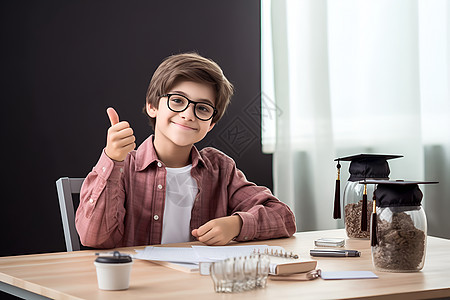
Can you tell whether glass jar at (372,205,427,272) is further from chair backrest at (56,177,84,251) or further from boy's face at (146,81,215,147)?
chair backrest at (56,177,84,251)

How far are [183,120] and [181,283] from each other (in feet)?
2.15

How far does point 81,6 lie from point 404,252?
1708 mm

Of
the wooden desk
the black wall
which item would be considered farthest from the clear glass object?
the black wall

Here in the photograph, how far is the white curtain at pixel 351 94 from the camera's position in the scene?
288 centimetres

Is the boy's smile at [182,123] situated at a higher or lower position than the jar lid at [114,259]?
higher

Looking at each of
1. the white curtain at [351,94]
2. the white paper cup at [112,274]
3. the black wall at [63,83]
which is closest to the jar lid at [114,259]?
the white paper cup at [112,274]

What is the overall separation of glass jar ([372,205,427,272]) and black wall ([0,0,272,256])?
4.88 ft

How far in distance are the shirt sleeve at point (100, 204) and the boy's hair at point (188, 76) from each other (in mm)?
335

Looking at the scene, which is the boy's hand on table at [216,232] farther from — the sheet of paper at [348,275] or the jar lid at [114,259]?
the jar lid at [114,259]

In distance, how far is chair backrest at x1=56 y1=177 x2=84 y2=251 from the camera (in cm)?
157

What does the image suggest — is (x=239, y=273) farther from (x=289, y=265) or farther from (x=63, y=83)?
(x=63, y=83)

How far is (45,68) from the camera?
2324 millimetres

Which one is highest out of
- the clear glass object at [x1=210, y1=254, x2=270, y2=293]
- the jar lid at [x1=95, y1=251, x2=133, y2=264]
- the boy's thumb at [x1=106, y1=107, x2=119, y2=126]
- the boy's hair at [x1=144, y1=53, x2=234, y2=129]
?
the boy's hair at [x1=144, y1=53, x2=234, y2=129]

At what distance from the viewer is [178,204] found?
1.71 metres
